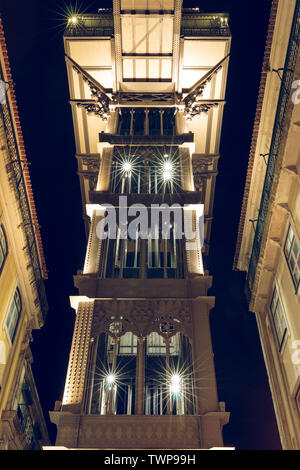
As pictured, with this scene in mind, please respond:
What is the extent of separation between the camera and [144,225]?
1505 centimetres

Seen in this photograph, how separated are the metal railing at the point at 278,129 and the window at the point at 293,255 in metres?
1.48

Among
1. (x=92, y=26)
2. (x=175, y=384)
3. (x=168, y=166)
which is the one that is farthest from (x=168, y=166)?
(x=175, y=384)

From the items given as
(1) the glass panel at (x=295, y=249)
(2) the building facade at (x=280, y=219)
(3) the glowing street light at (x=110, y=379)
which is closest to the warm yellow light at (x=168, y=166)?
(2) the building facade at (x=280, y=219)

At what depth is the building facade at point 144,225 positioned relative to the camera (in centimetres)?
1039

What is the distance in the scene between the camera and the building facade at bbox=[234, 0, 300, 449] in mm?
12203

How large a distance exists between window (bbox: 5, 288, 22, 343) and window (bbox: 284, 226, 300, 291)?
345 inches

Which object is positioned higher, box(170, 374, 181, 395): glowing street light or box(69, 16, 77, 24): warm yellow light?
box(69, 16, 77, 24): warm yellow light

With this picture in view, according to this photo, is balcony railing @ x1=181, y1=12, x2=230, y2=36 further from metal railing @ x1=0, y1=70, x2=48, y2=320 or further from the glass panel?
the glass panel

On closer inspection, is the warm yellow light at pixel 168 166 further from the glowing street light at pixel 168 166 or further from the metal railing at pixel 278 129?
the metal railing at pixel 278 129

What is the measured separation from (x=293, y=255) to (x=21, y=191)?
340 inches

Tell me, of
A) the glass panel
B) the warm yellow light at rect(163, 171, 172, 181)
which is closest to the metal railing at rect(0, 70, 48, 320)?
the warm yellow light at rect(163, 171, 172, 181)

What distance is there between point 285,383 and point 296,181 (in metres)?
5.56

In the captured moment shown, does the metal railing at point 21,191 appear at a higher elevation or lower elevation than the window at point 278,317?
higher

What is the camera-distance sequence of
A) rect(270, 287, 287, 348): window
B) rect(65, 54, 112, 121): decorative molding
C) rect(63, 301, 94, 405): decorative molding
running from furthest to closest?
rect(65, 54, 112, 121): decorative molding
rect(270, 287, 287, 348): window
rect(63, 301, 94, 405): decorative molding
